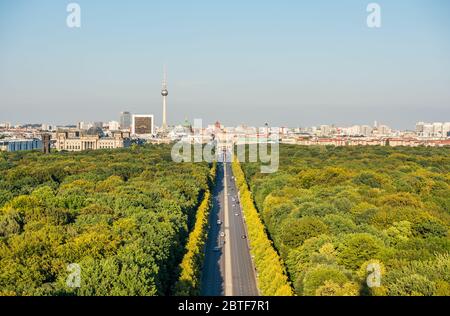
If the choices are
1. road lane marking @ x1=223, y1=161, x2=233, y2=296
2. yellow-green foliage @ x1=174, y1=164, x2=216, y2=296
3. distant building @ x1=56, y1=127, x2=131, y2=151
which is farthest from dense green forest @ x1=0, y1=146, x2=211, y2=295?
distant building @ x1=56, y1=127, x2=131, y2=151

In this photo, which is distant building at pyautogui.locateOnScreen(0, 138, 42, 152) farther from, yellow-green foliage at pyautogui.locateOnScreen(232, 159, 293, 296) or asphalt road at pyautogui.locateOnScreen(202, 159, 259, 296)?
yellow-green foliage at pyautogui.locateOnScreen(232, 159, 293, 296)

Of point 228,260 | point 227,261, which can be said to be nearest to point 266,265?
point 227,261

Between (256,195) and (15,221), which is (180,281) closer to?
(15,221)

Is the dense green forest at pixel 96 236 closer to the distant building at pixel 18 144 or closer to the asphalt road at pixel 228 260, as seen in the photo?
the asphalt road at pixel 228 260

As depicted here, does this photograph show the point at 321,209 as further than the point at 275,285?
Yes

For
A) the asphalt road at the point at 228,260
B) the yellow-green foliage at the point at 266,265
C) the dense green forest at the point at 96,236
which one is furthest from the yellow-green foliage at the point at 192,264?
the yellow-green foliage at the point at 266,265

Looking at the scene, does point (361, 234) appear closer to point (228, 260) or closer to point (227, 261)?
point (227, 261)

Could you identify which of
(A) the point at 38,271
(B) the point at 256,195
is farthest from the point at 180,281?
(B) the point at 256,195
